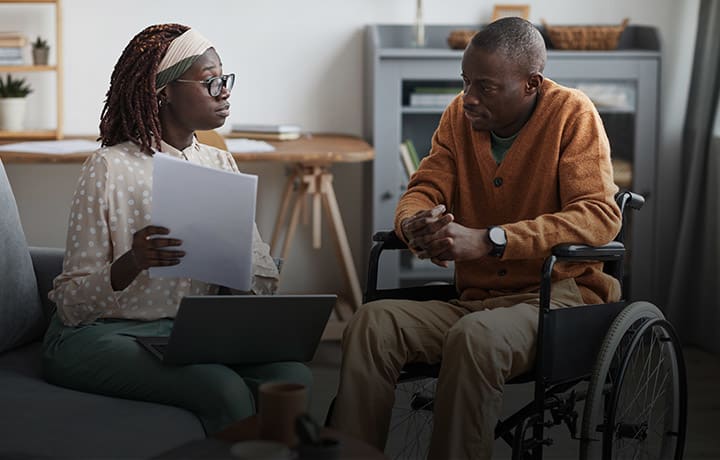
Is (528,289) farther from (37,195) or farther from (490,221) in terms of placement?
(37,195)

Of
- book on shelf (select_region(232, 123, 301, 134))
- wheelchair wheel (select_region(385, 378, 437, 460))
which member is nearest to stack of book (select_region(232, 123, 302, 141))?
book on shelf (select_region(232, 123, 301, 134))

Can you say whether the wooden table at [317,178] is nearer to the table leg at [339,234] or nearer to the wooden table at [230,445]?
the table leg at [339,234]

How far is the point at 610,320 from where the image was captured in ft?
6.68

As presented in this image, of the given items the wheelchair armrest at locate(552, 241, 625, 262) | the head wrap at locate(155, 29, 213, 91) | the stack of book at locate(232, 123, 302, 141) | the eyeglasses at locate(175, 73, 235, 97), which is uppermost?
the head wrap at locate(155, 29, 213, 91)

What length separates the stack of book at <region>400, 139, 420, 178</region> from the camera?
12.2 feet

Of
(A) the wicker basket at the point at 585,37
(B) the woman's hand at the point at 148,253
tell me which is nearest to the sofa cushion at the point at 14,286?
(B) the woman's hand at the point at 148,253

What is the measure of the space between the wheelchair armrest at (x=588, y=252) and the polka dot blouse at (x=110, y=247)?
0.58 m

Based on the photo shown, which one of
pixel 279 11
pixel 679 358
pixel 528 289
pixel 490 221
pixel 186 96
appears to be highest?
pixel 279 11

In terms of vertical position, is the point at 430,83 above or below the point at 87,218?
above

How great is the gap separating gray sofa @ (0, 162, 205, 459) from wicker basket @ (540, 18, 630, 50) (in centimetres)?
226

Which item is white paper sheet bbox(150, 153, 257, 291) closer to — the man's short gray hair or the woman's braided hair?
the woman's braided hair

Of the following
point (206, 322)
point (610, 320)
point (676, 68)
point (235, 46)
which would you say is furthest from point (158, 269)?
point (676, 68)

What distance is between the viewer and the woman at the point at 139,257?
179 cm

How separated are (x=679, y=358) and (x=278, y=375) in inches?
35.4
